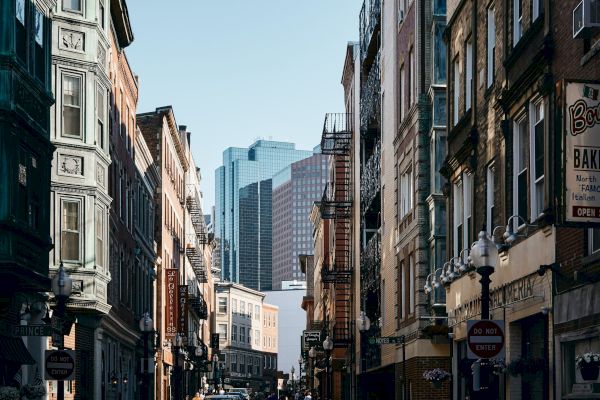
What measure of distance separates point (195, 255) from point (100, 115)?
58503 mm

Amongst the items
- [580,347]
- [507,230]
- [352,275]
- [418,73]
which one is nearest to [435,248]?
[418,73]

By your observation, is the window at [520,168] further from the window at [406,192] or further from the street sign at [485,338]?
the window at [406,192]

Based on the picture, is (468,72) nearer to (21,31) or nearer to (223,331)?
(21,31)

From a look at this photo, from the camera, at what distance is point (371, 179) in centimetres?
5344

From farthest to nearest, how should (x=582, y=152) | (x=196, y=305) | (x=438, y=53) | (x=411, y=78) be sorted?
(x=196, y=305) < (x=411, y=78) < (x=438, y=53) < (x=582, y=152)

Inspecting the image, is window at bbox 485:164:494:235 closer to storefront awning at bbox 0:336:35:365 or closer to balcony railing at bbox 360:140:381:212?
storefront awning at bbox 0:336:35:365

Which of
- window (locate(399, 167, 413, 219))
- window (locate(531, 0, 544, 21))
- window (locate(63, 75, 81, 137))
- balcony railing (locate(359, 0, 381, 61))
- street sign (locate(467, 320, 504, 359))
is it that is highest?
balcony railing (locate(359, 0, 381, 61))

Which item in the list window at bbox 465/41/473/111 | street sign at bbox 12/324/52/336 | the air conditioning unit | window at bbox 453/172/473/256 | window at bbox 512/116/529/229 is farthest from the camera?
window at bbox 465/41/473/111

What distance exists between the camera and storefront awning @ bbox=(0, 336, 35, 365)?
83.8 ft

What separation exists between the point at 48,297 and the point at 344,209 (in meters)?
38.2

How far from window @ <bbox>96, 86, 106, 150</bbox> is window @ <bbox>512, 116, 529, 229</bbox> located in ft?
60.1

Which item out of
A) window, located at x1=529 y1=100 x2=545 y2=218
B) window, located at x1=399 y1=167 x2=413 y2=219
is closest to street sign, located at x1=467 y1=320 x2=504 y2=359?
window, located at x1=529 y1=100 x2=545 y2=218

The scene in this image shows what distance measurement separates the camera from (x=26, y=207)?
90.2 ft

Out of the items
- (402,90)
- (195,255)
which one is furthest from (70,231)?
(195,255)
